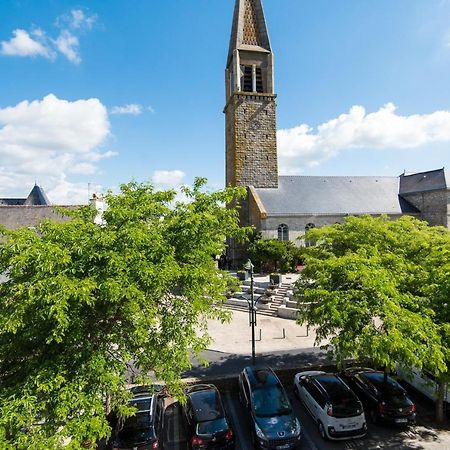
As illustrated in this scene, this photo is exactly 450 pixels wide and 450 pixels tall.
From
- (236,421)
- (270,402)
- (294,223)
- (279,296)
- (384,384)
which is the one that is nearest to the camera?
(270,402)

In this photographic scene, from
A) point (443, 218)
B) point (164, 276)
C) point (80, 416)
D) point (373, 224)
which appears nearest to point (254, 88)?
point (443, 218)

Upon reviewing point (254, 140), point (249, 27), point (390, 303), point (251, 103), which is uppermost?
point (249, 27)

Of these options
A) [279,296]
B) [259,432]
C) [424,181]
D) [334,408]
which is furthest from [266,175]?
[259,432]

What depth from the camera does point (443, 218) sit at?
30.8 metres

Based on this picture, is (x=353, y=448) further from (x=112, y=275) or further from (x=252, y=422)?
(x=112, y=275)

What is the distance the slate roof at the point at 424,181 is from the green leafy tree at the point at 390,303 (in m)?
24.5

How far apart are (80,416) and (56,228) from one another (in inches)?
146

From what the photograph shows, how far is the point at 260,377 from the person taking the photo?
1061 cm

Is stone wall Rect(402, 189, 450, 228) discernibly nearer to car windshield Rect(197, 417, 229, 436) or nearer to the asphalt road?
the asphalt road

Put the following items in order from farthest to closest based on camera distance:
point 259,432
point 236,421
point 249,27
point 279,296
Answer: point 249,27 < point 279,296 < point 236,421 < point 259,432

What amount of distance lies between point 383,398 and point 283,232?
67.6 feet

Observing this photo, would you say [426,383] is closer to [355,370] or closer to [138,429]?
[355,370]

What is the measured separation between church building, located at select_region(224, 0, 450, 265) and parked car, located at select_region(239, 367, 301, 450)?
2002 cm

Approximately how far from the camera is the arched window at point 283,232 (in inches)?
1170
